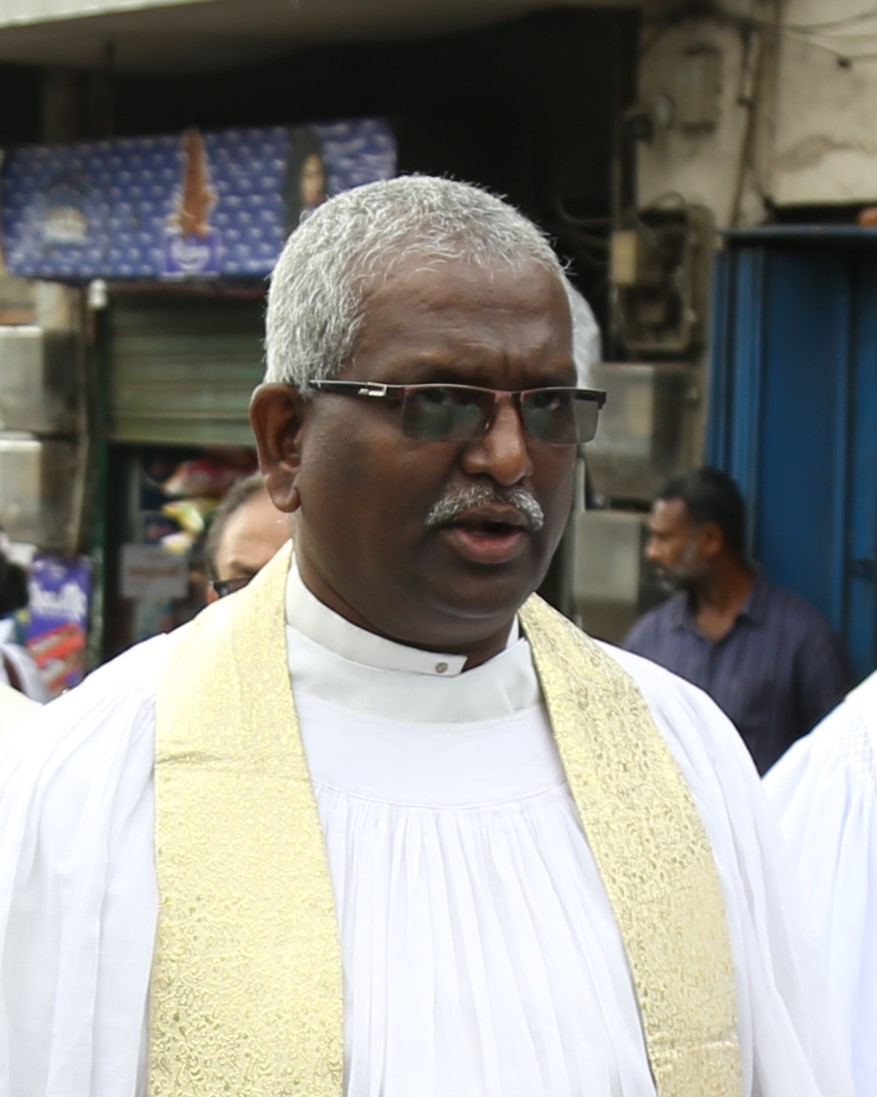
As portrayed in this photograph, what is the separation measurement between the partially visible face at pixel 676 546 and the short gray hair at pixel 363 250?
397cm

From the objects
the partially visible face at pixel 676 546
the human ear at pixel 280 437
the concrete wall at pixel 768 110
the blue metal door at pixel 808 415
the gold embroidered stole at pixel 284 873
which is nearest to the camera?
the gold embroidered stole at pixel 284 873

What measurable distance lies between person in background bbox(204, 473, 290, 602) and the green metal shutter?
4.45m

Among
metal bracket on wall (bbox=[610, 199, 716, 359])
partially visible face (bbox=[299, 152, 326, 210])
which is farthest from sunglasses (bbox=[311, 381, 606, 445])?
partially visible face (bbox=[299, 152, 326, 210])

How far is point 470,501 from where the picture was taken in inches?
78.6

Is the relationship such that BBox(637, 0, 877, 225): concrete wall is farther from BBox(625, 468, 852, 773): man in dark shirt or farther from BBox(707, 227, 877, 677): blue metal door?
BBox(625, 468, 852, 773): man in dark shirt

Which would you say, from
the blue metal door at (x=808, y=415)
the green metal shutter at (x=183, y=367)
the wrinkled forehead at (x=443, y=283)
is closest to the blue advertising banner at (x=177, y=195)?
the green metal shutter at (x=183, y=367)

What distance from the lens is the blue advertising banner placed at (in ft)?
24.3

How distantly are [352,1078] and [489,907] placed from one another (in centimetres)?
26

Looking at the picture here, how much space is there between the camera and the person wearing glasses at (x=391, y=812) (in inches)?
76.8

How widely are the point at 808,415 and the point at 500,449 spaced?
15.2 ft

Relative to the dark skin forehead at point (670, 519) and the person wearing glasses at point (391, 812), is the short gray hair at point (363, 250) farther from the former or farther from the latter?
the dark skin forehead at point (670, 519)

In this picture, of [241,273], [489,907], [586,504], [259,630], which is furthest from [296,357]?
[241,273]

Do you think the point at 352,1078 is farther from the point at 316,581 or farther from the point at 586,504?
the point at 586,504

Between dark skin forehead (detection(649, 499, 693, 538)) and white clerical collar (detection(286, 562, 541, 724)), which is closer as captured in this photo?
white clerical collar (detection(286, 562, 541, 724))
